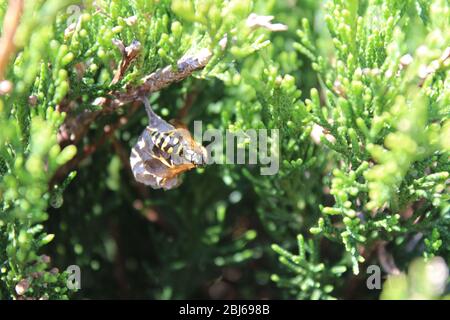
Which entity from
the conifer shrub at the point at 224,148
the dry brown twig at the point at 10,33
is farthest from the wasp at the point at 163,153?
the dry brown twig at the point at 10,33

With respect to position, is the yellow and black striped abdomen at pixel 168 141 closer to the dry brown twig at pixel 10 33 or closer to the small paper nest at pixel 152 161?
the small paper nest at pixel 152 161

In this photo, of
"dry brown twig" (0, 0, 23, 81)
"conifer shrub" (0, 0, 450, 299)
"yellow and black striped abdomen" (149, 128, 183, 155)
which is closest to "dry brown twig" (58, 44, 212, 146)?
"conifer shrub" (0, 0, 450, 299)

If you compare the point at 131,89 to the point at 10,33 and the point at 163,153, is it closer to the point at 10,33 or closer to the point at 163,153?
the point at 163,153

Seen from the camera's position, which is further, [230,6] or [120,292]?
[120,292]

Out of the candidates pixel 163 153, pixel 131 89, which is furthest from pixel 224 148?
pixel 131 89

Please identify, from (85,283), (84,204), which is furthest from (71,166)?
(85,283)

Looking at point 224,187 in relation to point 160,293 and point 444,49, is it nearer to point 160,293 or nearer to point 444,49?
point 160,293

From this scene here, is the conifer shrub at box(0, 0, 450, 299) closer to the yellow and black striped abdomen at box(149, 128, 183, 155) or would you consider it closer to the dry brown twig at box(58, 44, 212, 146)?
the dry brown twig at box(58, 44, 212, 146)
